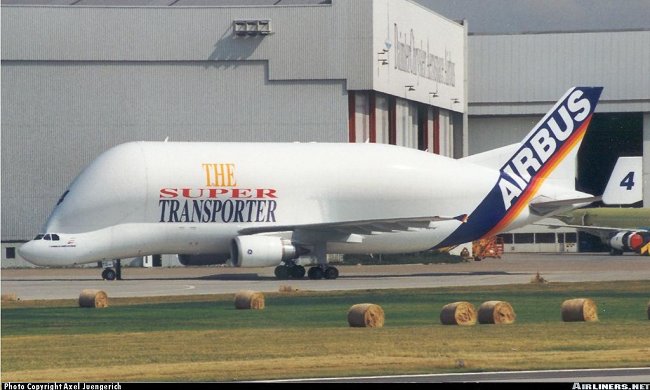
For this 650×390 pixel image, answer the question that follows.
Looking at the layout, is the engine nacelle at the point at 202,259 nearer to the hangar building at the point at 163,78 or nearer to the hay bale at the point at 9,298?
the hay bale at the point at 9,298

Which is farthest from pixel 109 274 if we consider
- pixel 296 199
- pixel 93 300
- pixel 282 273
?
pixel 93 300

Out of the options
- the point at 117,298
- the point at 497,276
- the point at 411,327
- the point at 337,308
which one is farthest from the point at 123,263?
the point at 411,327

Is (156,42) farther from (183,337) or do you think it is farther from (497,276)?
(183,337)

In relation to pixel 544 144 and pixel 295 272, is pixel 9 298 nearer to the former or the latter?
pixel 295 272

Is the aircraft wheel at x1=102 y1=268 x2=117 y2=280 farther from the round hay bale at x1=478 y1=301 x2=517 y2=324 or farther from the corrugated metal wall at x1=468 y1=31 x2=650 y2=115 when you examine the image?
the corrugated metal wall at x1=468 y1=31 x2=650 y2=115

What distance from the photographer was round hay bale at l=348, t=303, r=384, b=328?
33.2 m

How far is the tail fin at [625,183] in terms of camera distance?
337 feet

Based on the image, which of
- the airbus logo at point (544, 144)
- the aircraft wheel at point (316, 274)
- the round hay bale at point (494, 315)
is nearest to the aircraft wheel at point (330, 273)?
the aircraft wheel at point (316, 274)

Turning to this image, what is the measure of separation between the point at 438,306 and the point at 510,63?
232ft

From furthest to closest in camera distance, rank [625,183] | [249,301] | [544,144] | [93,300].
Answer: [625,183]
[544,144]
[93,300]
[249,301]

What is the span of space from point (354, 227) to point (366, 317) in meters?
26.5

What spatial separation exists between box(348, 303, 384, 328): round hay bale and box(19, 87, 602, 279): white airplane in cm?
2301

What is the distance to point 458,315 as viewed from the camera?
111 ft

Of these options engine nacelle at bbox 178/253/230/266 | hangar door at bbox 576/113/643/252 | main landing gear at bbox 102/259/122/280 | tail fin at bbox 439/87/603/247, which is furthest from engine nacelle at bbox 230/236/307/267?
hangar door at bbox 576/113/643/252
